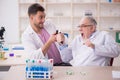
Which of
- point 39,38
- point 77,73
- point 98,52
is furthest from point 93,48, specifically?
point 39,38

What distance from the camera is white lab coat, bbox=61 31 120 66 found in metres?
2.98

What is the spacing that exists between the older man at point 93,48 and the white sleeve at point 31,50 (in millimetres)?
361

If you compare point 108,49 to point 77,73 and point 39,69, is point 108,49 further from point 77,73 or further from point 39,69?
point 39,69

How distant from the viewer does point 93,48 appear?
2957mm

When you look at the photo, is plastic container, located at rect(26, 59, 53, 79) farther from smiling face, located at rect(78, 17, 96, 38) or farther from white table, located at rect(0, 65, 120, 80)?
smiling face, located at rect(78, 17, 96, 38)

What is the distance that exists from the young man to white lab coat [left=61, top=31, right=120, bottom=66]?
0.20m

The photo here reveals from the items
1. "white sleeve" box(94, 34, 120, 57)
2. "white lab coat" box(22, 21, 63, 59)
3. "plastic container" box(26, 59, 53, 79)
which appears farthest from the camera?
"white lab coat" box(22, 21, 63, 59)

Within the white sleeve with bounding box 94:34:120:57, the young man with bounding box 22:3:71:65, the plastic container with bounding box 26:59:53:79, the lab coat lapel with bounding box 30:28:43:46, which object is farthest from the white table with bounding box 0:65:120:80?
the lab coat lapel with bounding box 30:28:43:46

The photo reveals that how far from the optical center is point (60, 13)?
683 centimetres

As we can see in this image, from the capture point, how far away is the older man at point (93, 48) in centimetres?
298

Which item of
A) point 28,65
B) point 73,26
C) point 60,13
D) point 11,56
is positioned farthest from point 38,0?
point 28,65

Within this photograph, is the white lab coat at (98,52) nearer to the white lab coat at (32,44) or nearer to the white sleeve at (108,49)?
the white sleeve at (108,49)

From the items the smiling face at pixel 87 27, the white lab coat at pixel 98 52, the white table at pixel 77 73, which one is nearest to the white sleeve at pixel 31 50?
the white table at pixel 77 73

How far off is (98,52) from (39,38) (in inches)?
31.2
